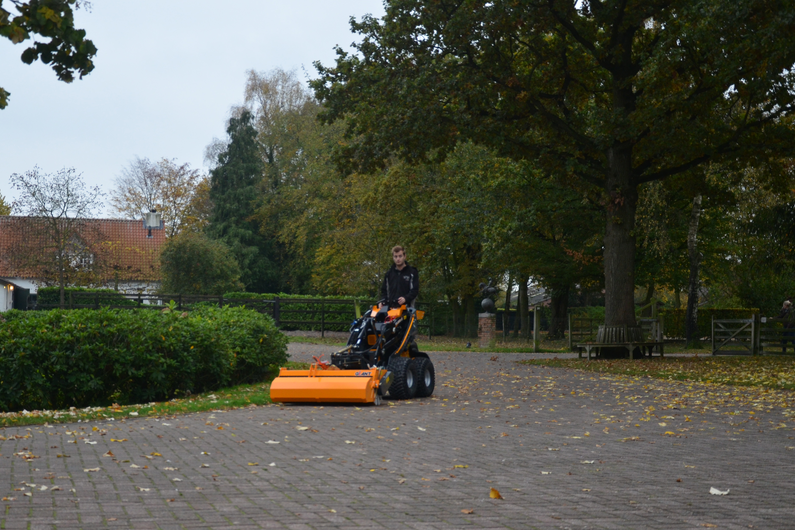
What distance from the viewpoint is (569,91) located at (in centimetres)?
2392

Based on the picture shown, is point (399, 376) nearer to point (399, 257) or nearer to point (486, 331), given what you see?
point (399, 257)

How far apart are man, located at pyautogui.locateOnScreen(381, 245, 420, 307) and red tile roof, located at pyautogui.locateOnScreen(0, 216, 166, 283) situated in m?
33.9

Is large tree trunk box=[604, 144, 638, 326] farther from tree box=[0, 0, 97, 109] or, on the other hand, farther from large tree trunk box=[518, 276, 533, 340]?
tree box=[0, 0, 97, 109]

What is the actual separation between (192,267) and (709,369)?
32.6 meters

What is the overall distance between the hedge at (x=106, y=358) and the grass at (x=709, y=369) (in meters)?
9.22

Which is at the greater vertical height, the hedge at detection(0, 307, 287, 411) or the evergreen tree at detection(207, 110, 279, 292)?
the evergreen tree at detection(207, 110, 279, 292)

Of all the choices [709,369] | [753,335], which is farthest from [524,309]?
[709,369]

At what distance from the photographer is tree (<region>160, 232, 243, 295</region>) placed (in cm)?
4528

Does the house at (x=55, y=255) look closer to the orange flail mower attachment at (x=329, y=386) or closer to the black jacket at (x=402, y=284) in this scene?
the black jacket at (x=402, y=284)

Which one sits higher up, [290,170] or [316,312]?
[290,170]

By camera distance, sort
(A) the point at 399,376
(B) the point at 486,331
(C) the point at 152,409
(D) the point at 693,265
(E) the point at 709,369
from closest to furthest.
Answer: (C) the point at 152,409 < (A) the point at 399,376 < (E) the point at 709,369 < (B) the point at 486,331 < (D) the point at 693,265

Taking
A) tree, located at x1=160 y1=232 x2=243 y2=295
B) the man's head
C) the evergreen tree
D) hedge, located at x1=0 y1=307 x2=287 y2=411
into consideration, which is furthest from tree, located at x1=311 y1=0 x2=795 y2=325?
the evergreen tree

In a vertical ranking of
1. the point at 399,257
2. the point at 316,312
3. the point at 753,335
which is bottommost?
the point at 753,335

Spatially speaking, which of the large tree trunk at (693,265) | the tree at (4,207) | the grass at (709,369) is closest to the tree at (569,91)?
the grass at (709,369)
